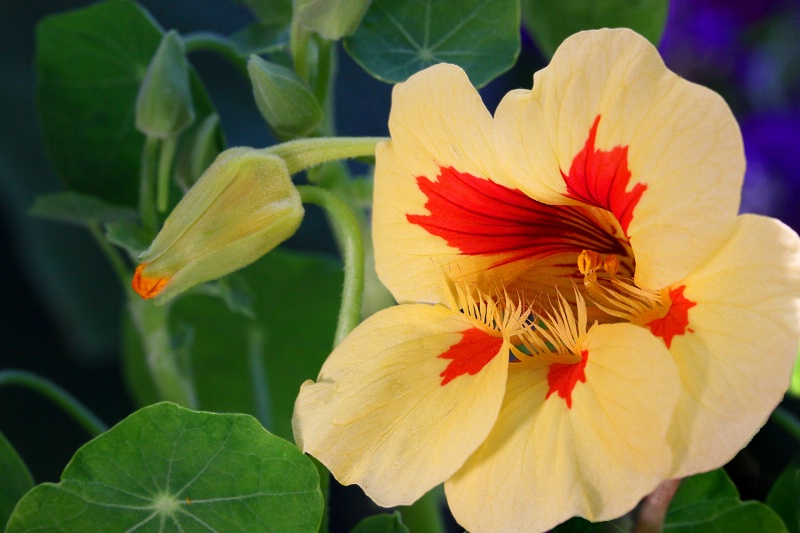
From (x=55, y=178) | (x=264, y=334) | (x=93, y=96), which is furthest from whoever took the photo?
(x=55, y=178)

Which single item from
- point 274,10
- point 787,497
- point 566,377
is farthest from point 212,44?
point 787,497

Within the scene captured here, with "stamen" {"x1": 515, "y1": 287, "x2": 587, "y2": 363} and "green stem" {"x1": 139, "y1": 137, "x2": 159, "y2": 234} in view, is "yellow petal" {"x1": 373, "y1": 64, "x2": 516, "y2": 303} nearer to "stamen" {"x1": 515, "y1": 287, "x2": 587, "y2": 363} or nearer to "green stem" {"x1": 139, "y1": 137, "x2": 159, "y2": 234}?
"stamen" {"x1": 515, "y1": 287, "x2": 587, "y2": 363}

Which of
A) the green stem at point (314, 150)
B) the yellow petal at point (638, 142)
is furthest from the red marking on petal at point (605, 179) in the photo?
the green stem at point (314, 150)

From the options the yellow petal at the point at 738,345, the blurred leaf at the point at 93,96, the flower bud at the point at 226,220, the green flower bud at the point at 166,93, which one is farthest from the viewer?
the blurred leaf at the point at 93,96

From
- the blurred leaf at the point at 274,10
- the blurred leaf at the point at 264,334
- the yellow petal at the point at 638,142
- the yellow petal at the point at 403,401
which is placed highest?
the yellow petal at the point at 638,142

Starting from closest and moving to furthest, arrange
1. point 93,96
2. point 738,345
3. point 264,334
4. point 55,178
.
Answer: point 738,345 → point 93,96 → point 264,334 → point 55,178

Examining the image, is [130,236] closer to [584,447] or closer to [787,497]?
[584,447]

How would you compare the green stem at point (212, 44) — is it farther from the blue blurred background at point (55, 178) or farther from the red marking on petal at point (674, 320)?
the blue blurred background at point (55, 178)

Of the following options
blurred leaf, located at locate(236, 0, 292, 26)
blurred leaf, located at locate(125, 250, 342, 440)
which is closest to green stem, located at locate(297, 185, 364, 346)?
blurred leaf, located at locate(236, 0, 292, 26)
